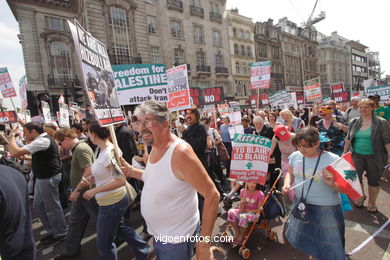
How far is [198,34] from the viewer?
26531 millimetres

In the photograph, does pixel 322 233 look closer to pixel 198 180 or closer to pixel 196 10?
pixel 198 180

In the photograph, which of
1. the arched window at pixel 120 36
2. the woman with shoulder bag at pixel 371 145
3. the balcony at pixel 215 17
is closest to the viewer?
the woman with shoulder bag at pixel 371 145

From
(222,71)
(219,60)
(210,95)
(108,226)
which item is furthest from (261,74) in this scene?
(219,60)

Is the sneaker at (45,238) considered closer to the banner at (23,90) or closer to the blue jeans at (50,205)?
the blue jeans at (50,205)

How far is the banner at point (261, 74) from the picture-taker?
819cm

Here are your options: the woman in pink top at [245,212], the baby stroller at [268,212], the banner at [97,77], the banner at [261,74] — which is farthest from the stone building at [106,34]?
the baby stroller at [268,212]

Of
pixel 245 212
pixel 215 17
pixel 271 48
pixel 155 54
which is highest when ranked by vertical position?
pixel 215 17

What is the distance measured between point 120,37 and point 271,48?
89.4 feet

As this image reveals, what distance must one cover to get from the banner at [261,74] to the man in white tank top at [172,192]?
737cm

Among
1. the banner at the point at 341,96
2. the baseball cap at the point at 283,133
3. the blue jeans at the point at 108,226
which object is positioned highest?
the banner at the point at 341,96

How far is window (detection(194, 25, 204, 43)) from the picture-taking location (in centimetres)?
2626

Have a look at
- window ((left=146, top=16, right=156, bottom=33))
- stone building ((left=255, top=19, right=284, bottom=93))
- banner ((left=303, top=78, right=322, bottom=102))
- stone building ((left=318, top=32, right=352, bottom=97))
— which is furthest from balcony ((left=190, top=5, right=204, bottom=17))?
stone building ((left=318, top=32, right=352, bottom=97))

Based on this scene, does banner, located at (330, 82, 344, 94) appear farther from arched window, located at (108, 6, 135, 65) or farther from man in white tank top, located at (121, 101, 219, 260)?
arched window, located at (108, 6, 135, 65)

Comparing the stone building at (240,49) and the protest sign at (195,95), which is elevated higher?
the stone building at (240,49)
